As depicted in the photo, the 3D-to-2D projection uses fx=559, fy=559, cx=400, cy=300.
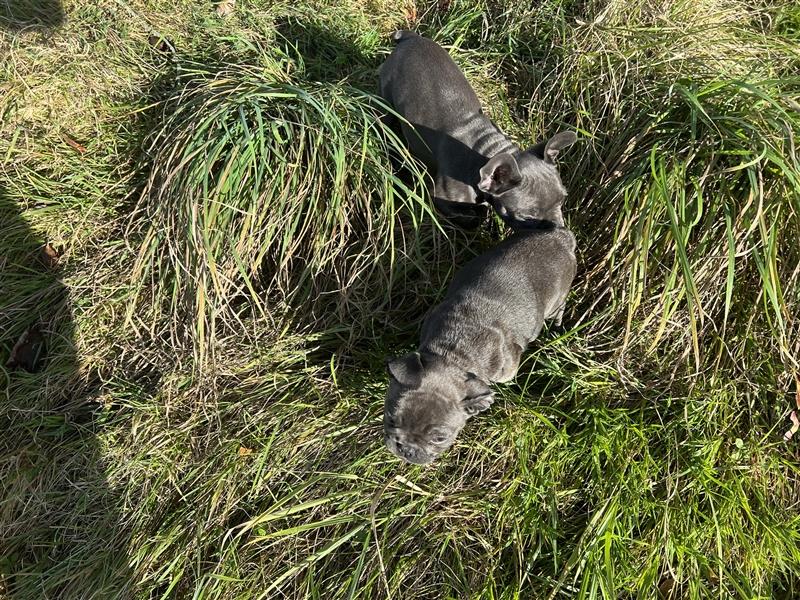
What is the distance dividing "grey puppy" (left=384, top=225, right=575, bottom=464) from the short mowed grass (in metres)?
0.35

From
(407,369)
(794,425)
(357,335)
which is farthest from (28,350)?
(794,425)

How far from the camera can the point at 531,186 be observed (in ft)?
13.0

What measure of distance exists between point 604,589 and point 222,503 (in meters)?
2.31

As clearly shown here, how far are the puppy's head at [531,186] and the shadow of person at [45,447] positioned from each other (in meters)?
3.22

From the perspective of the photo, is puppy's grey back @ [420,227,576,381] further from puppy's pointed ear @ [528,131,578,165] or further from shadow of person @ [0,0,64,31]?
shadow of person @ [0,0,64,31]

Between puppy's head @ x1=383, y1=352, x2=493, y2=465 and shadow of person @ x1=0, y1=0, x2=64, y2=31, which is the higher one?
shadow of person @ x1=0, y1=0, x2=64, y2=31

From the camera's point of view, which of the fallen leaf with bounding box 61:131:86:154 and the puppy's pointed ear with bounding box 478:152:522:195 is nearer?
the puppy's pointed ear with bounding box 478:152:522:195

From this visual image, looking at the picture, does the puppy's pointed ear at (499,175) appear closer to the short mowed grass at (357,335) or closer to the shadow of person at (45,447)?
the short mowed grass at (357,335)

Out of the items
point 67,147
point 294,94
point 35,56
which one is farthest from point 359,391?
point 35,56

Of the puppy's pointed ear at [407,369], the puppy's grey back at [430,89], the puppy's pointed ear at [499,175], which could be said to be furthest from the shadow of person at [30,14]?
the puppy's pointed ear at [407,369]

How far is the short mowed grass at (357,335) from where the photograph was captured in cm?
331

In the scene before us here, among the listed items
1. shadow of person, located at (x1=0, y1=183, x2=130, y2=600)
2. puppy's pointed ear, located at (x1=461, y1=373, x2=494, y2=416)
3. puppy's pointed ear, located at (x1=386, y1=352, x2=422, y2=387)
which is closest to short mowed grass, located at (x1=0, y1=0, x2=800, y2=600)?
shadow of person, located at (x1=0, y1=183, x2=130, y2=600)

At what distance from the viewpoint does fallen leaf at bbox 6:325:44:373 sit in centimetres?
414

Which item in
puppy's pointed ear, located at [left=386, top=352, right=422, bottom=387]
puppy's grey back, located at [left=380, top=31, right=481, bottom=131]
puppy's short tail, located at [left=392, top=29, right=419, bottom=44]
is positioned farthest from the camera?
puppy's short tail, located at [left=392, top=29, right=419, bottom=44]
